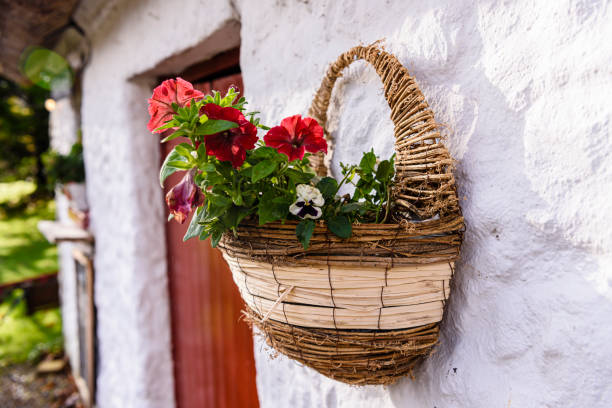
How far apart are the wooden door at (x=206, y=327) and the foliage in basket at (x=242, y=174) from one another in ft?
2.91

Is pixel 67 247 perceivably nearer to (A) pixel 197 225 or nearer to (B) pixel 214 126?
(A) pixel 197 225

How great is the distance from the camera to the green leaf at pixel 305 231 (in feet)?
1.77

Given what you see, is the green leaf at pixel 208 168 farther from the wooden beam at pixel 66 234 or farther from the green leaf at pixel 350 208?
the wooden beam at pixel 66 234

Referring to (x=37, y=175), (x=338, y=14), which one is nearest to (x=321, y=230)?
(x=338, y=14)

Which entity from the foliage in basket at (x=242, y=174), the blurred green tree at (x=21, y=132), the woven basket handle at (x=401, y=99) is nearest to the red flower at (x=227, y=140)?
the foliage in basket at (x=242, y=174)

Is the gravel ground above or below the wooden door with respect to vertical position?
below

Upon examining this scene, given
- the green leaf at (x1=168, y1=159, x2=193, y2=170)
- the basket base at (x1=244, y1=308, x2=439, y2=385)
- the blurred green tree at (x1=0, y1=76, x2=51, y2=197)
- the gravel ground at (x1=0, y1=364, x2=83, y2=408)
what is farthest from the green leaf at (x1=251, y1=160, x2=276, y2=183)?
the blurred green tree at (x1=0, y1=76, x2=51, y2=197)

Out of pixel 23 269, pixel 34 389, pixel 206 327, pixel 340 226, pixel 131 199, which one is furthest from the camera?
pixel 23 269

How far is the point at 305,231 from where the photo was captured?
55 cm

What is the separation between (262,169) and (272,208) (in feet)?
0.19

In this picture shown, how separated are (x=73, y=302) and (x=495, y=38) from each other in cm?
372

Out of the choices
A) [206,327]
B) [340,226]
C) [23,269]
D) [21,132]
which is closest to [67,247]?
[206,327]

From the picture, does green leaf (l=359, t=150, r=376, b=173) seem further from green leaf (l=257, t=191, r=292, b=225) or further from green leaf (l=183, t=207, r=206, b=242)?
green leaf (l=183, t=207, r=206, b=242)

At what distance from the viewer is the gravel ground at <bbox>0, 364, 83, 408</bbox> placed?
3447mm
